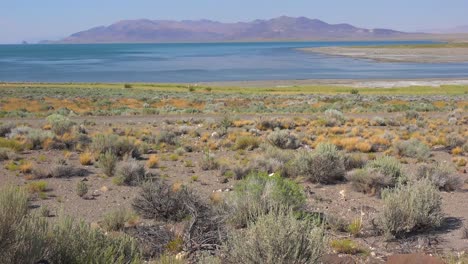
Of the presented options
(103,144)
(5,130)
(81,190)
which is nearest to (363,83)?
(5,130)

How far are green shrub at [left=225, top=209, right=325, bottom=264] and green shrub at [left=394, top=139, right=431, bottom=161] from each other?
11.0 m

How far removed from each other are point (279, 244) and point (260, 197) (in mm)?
3434

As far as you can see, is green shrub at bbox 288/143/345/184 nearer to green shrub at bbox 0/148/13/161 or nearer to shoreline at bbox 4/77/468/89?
green shrub at bbox 0/148/13/161

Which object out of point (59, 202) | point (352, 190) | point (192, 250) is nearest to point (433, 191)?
point (352, 190)

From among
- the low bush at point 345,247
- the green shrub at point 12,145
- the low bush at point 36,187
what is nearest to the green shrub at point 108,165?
the low bush at point 36,187

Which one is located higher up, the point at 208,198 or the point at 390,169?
the point at 390,169

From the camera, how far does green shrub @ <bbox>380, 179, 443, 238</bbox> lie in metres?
7.71

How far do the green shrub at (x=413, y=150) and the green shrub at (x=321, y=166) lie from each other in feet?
12.7

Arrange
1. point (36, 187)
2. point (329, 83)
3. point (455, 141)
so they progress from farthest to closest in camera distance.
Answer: point (329, 83) → point (455, 141) → point (36, 187)

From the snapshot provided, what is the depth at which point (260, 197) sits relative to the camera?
833 cm

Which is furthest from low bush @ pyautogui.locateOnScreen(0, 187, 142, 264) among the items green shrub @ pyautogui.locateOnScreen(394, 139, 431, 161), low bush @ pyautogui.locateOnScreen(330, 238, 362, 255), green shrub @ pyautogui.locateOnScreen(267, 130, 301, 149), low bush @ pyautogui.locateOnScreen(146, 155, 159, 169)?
green shrub @ pyautogui.locateOnScreen(267, 130, 301, 149)

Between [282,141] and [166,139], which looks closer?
[282,141]

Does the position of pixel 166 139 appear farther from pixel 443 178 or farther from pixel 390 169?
pixel 443 178

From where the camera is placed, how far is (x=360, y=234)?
25.6 feet
